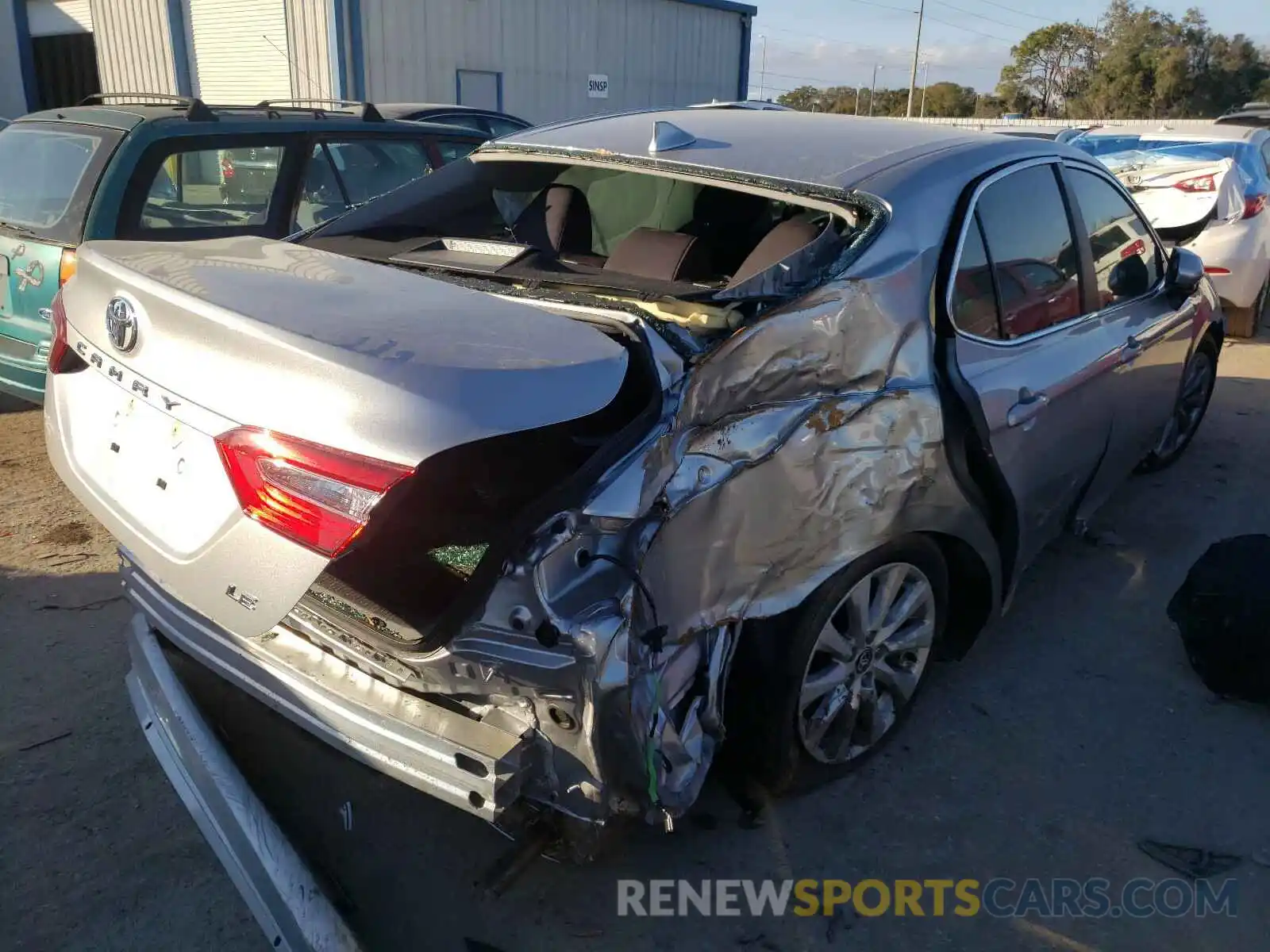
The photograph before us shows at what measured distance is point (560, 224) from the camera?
3.56 m

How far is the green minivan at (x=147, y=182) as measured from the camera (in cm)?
467

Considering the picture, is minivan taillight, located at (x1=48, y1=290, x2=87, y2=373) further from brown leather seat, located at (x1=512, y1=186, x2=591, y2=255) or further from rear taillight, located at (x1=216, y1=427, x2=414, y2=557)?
brown leather seat, located at (x1=512, y1=186, x2=591, y2=255)

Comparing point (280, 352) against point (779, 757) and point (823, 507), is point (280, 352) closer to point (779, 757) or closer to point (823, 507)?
point (823, 507)

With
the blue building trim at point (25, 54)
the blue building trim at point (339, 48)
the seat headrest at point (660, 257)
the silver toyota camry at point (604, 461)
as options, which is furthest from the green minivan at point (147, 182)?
the blue building trim at point (25, 54)

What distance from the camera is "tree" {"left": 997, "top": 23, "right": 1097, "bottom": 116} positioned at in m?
43.3

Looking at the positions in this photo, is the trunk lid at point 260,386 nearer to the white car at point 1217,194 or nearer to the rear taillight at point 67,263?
the rear taillight at point 67,263

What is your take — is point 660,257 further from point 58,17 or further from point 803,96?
point 803,96

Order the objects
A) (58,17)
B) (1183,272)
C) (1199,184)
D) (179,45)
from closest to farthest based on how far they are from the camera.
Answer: (1183,272) < (1199,184) < (179,45) < (58,17)

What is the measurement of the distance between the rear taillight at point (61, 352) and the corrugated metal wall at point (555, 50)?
1416 cm

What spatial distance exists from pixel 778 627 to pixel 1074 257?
1.98 m

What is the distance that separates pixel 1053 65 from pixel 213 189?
47784 mm

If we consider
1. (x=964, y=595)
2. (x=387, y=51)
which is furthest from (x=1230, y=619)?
(x=387, y=51)

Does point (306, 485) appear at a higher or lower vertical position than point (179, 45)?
lower

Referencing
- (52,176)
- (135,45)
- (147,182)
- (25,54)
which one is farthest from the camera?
(25,54)
